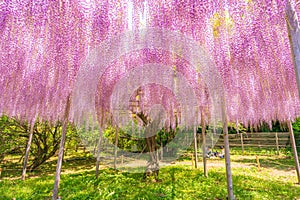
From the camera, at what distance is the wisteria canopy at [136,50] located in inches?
103

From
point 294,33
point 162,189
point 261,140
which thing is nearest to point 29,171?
point 162,189

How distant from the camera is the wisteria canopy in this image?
8.57ft

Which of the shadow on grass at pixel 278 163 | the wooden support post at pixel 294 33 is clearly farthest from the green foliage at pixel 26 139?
the shadow on grass at pixel 278 163

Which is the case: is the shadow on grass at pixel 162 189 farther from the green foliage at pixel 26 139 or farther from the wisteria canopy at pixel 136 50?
the green foliage at pixel 26 139

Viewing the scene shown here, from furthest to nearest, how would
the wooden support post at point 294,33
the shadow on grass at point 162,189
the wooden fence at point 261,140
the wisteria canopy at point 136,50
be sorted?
1. the wooden fence at point 261,140
2. the shadow on grass at point 162,189
3. the wisteria canopy at point 136,50
4. the wooden support post at point 294,33

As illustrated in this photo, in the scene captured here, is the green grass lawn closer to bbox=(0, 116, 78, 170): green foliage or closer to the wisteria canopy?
the wisteria canopy

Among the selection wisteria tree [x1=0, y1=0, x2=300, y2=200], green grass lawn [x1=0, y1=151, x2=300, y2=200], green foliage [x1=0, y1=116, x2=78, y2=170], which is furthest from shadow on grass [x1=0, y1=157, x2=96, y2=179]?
wisteria tree [x1=0, y1=0, x2=300, y2=200]

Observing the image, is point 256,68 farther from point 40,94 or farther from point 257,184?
point 40,94

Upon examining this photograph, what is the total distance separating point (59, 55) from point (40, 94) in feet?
5.75

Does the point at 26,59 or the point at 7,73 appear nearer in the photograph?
the point at 26,59

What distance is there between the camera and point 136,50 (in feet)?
11.7

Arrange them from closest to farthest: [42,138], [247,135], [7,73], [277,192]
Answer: [7,73] < [277,192] < [42,138] < [247,135]

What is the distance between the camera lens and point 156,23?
2.88 metres

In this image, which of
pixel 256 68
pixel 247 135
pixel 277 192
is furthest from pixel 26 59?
pixel 247 135
